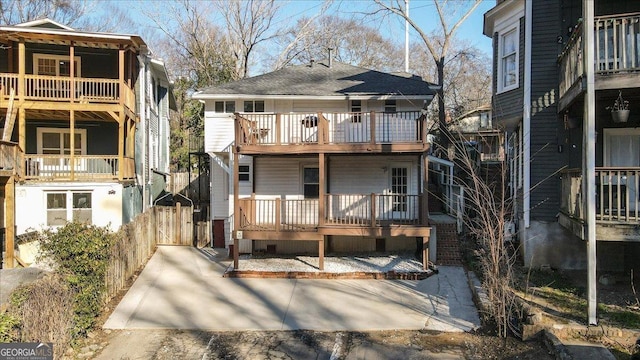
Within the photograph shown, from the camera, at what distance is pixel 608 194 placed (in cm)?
921

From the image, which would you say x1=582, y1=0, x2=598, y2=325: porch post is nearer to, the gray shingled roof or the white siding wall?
the gray shingled roof

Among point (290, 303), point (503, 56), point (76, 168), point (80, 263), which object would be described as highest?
point (503, 56)

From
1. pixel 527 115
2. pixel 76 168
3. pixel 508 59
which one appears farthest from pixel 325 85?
pixel 76 168

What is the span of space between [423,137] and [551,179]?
138 inches

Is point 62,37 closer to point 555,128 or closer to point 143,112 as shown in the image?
point 143,112

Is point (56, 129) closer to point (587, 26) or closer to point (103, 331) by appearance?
point (103, 331)

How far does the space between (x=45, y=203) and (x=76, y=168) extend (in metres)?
1.74

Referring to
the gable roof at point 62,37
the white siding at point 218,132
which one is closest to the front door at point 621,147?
the white siding at point 218,132

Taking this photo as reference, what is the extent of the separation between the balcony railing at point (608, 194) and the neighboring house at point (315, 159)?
3.83 meters

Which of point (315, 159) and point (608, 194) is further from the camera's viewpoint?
point (315, 159)

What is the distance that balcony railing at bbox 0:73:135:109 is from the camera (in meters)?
15.6

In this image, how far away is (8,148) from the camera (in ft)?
42.0

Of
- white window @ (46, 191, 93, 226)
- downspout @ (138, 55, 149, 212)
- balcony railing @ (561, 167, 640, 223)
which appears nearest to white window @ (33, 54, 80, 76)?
downspout @ (138, 55, 149, 212)

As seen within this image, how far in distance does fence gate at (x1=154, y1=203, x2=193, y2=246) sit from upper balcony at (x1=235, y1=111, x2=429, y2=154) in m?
4.94
